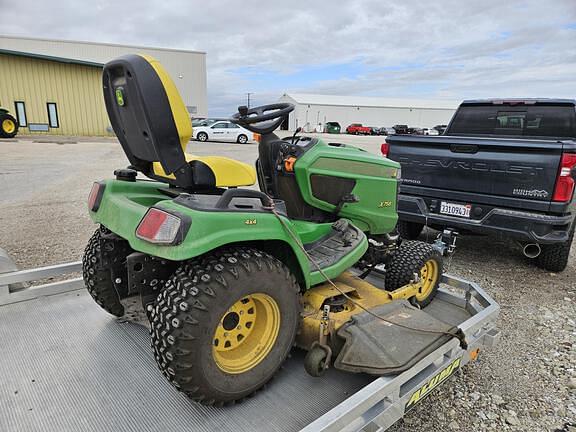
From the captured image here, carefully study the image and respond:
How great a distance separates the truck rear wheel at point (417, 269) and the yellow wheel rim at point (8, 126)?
21233 millimetres

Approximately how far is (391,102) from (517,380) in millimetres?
62194

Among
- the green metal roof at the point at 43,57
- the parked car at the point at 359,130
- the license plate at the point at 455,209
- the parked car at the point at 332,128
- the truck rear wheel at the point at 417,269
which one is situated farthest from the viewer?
the parked car at the point at 332,128

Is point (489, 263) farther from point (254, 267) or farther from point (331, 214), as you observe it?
point (254, 267)

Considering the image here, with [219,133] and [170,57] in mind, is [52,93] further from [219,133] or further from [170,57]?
[170,57]

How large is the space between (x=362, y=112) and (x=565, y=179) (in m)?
55.2

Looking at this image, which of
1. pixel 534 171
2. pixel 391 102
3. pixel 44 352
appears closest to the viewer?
pixel 44 352

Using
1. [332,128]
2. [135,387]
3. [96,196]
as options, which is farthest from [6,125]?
[332,128]

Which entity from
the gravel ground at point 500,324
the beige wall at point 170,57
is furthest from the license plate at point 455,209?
the beige wall at point 170,57

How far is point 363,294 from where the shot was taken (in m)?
2.56

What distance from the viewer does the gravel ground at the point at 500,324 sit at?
7.48 feet

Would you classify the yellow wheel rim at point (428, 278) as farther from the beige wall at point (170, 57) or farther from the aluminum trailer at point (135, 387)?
the beige wall at point (170, 57)

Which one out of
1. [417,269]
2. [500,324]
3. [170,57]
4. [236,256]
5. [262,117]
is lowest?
[500,324]

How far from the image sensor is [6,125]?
18.8 m

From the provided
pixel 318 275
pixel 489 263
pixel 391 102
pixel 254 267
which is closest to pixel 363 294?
pixel 318 275
